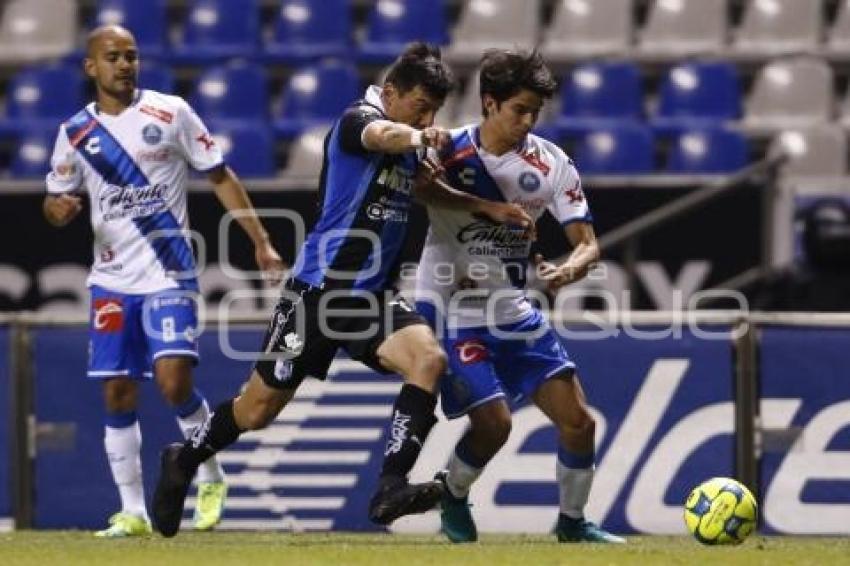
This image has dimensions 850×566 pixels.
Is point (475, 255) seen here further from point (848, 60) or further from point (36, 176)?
point (848, 60)

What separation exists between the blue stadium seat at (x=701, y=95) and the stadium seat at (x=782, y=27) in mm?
742

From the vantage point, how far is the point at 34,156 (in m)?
15.4

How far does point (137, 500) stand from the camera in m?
10.0

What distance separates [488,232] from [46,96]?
26.4 feet

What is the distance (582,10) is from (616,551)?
8955 mm

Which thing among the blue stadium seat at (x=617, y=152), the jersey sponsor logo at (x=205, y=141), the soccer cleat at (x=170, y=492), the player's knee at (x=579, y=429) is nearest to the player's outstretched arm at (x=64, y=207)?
the jersey sponsor logo at (x=205, y=141)

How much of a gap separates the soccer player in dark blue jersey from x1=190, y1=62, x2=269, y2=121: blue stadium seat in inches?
292

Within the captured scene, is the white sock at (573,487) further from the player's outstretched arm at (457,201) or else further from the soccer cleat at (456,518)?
the player's outstretched arm at (457,201)

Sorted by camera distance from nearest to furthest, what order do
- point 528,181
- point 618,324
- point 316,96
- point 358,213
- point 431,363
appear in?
point 431,363 → point 358,213 → point 528,181 → point 618,324 → point 316,96

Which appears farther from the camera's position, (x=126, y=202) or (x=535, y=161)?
(x=126, y=202)

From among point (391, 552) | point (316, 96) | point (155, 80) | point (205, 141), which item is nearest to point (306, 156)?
point (316, 96)

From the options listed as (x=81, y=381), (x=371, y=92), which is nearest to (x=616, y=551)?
(x=371, y=92)

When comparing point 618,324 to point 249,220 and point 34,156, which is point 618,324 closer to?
point 249,220

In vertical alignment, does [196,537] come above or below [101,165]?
below
